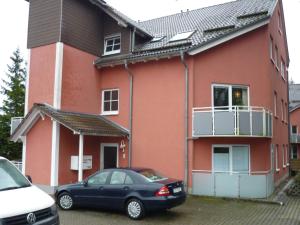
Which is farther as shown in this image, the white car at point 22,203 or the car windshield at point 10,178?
the car windshield at point 10,178

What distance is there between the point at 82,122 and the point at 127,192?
6079 millimetres

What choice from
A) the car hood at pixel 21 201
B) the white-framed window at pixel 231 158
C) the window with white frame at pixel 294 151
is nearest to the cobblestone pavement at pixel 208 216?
the white-framed window at pixel 231 158

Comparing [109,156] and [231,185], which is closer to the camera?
[231,185]

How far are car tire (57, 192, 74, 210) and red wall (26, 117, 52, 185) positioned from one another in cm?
403

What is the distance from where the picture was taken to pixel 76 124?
1561cm

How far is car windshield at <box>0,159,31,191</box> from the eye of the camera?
7141 mm

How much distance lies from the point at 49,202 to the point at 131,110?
36.2 feet

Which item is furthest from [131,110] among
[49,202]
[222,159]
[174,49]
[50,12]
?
[49,202]

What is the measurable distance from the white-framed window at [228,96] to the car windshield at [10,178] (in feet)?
34.6

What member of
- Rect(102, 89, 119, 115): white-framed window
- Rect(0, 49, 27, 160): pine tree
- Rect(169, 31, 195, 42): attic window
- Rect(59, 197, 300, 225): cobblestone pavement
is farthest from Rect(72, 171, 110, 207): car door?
Rect(0, 49, 27, 160): pine tree

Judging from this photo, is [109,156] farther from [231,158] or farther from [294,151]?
[294,151]

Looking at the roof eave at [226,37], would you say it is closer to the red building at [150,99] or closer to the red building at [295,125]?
the red building at [150,99]

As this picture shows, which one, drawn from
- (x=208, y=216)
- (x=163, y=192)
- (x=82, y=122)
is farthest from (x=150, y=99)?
(x=163, y=192)

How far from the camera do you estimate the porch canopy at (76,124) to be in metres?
15.2
